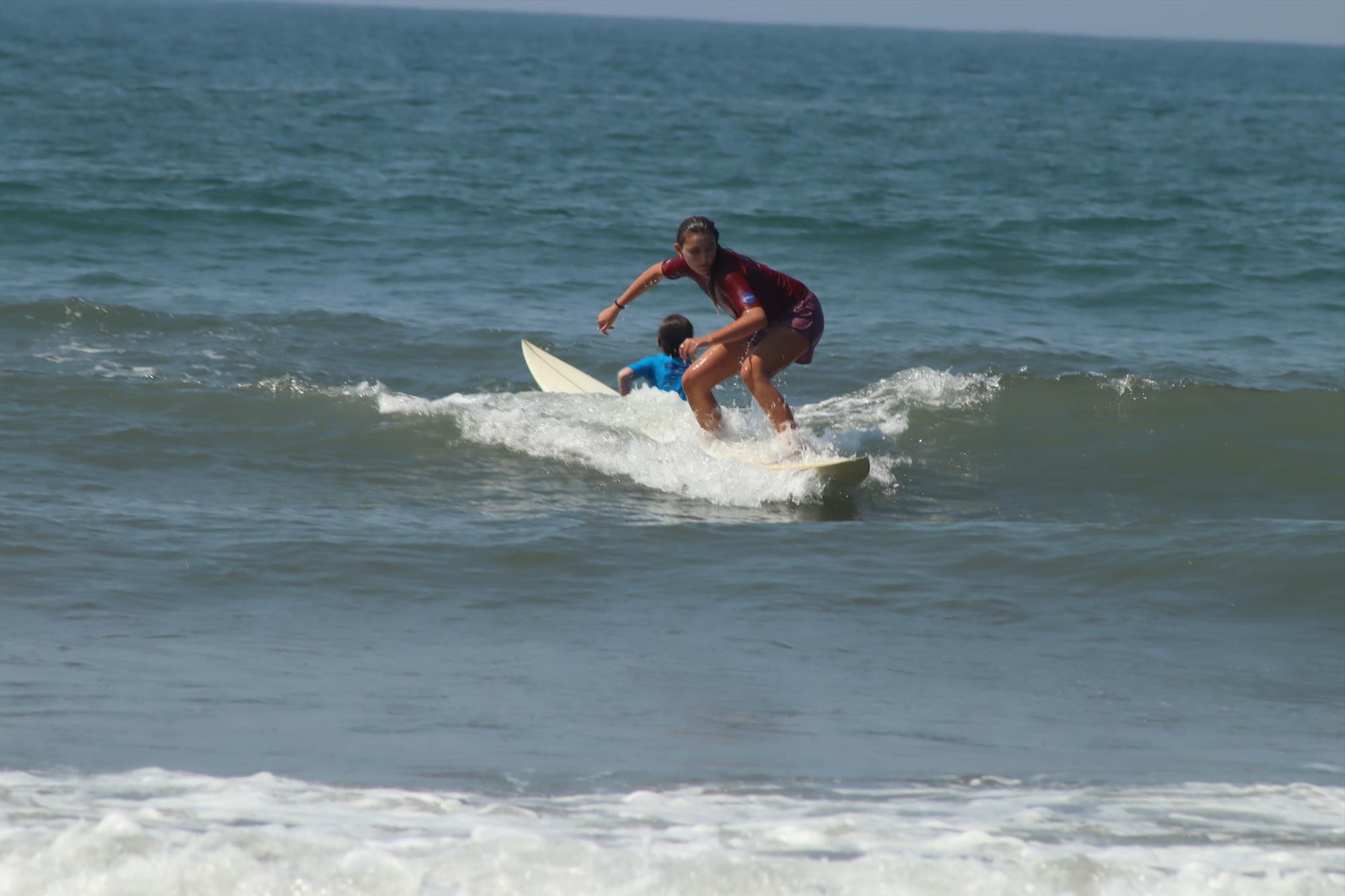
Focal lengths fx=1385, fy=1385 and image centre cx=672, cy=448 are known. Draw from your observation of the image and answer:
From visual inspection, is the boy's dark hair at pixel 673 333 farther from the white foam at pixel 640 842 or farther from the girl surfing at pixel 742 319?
the white foam at pixel 640 842

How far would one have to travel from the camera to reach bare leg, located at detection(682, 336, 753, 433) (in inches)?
318

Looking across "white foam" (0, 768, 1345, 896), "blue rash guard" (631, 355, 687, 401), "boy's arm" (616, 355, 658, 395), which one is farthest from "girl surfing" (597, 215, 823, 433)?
"white foam" (0, 768, 1345, 896)

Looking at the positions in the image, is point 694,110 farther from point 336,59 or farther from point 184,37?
point 184,37

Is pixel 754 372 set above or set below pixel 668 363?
above

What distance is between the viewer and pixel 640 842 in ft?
12.2

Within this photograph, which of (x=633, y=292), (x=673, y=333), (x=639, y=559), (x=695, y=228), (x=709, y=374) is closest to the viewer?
(x=639, y=559)

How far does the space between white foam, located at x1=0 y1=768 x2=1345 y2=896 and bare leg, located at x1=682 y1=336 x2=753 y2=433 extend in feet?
13.8

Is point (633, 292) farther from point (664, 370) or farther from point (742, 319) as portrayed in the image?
point (742, 319)

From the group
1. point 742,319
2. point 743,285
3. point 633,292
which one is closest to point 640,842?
point 742,319

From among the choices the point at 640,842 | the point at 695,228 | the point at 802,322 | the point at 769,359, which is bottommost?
the point at 640,842

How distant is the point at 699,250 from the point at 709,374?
0.93m

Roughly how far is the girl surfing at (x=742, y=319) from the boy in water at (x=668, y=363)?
0.50m

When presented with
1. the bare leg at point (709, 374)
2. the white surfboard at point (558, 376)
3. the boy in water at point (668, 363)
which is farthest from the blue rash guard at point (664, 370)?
the white surfboard at point (558, 376)

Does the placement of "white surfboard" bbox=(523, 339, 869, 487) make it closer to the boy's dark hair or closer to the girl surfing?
the boy's dark hair
